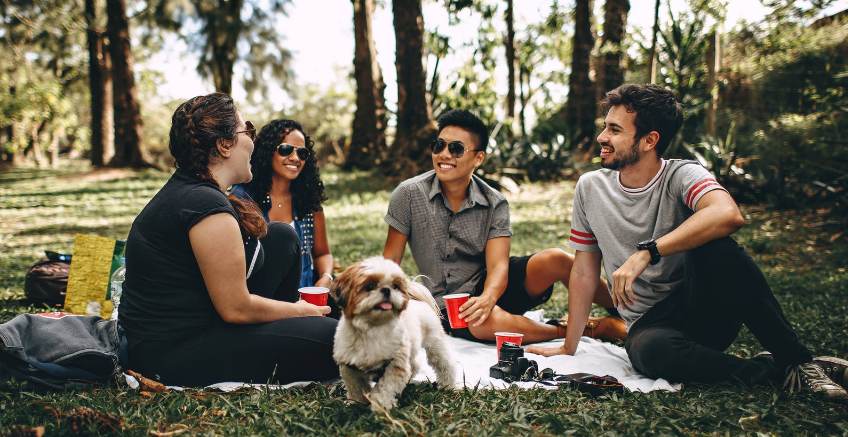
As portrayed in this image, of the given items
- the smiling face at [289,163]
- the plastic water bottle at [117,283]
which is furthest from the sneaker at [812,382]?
the plastic water bottle at [117,283]

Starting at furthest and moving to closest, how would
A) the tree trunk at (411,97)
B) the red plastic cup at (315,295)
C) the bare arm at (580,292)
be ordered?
the tree trunk at (411,97)
the bare arm at (580,292)
the red plastic cup at (315,295)

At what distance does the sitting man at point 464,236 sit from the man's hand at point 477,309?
0.27 meters

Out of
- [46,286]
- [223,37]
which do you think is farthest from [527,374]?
[223,37]

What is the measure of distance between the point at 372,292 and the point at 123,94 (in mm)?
18210

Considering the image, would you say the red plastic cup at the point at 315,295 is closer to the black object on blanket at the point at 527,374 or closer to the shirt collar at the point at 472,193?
the black object on blanket at the point at 527,374

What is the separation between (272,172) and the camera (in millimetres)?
4160

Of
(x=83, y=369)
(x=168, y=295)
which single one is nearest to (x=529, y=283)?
(x=168, y=295)

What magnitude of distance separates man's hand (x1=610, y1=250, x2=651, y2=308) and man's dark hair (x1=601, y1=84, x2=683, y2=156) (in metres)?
0.81

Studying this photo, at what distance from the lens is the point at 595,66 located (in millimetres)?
15219

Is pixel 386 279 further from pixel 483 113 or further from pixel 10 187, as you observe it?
pixel 10 187

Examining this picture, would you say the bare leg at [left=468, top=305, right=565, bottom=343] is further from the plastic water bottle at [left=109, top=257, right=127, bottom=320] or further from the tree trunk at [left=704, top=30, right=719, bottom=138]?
the tree trunk at [left=704, top=30, right=719, bottom=138]

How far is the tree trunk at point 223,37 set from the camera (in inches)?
717

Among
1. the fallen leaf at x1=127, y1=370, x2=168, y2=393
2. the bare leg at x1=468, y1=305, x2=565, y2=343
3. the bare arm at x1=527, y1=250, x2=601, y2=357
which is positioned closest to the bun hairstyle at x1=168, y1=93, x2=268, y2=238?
the fallen leaf at x1=127, y1=370, x2=168, y2=393

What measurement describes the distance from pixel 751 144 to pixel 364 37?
1009cm
